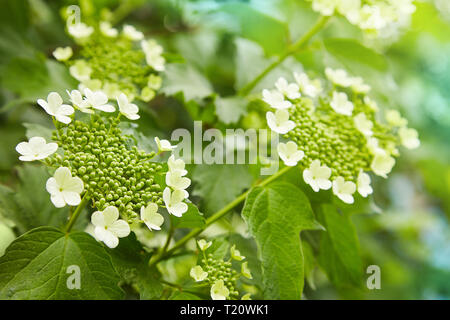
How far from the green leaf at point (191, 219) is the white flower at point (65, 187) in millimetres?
180

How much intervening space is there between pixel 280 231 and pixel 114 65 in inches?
20.1

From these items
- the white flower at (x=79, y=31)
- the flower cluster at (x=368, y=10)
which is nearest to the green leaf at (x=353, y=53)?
the flower cluster at (x=368, y=10)

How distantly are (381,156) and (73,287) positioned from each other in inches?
24.2

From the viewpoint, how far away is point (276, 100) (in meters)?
0.81

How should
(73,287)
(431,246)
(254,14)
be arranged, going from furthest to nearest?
(431,246) → (254,14) → (73,287)

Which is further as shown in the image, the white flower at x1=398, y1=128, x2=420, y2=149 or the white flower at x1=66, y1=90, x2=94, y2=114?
the white flower at x1=398, y1=128, x2=420, y2=149

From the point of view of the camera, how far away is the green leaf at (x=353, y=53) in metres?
1.11

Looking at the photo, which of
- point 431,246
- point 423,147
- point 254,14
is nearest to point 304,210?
point 254,14

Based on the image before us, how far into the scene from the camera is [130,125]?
80cm

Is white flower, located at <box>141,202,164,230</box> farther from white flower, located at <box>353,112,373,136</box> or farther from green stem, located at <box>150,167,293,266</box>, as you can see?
white flower, located at <box>353,112,373,136</box>

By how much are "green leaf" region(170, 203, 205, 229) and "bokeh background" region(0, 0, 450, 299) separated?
0.86ft

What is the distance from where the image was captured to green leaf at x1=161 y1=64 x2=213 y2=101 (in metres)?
0.96

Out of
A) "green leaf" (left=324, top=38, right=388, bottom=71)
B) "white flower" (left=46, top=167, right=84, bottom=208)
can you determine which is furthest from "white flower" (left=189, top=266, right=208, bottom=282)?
"green leaf" (left=324, top=38, right=388, bottom=71)
